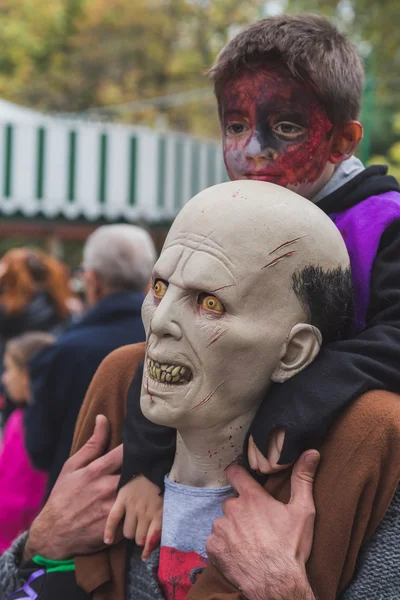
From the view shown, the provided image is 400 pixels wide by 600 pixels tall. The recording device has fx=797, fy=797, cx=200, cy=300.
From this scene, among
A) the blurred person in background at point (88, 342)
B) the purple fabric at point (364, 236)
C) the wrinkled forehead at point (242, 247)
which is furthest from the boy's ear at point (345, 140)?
the blurred person in background at point (88, 342)

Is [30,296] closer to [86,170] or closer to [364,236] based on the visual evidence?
[86,170]

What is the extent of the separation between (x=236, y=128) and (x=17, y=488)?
2.71m

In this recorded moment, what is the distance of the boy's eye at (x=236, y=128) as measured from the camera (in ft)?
5.76

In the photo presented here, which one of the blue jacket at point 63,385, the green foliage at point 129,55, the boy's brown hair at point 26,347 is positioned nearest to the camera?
the blue jacket at point 63,385

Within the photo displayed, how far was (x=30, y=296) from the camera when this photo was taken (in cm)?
565

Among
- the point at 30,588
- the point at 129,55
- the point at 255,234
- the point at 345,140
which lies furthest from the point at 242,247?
the point at 129,55

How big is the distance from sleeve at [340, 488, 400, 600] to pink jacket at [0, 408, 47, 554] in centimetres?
255

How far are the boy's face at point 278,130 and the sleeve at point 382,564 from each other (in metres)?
0.71

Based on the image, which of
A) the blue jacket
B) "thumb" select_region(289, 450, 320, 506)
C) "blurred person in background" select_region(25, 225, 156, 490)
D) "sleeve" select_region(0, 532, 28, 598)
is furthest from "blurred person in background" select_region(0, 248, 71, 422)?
"thumb" select_region(289, 450, 320, 506)

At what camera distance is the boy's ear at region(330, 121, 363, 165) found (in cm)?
177

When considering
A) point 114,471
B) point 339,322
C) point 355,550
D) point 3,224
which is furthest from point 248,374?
point 3,224

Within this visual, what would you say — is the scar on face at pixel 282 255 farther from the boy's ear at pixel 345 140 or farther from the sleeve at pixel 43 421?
the sleeve at pixel 43 421

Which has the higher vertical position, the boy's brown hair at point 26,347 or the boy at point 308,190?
the boy at point 308,190

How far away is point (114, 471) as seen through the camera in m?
1.97
